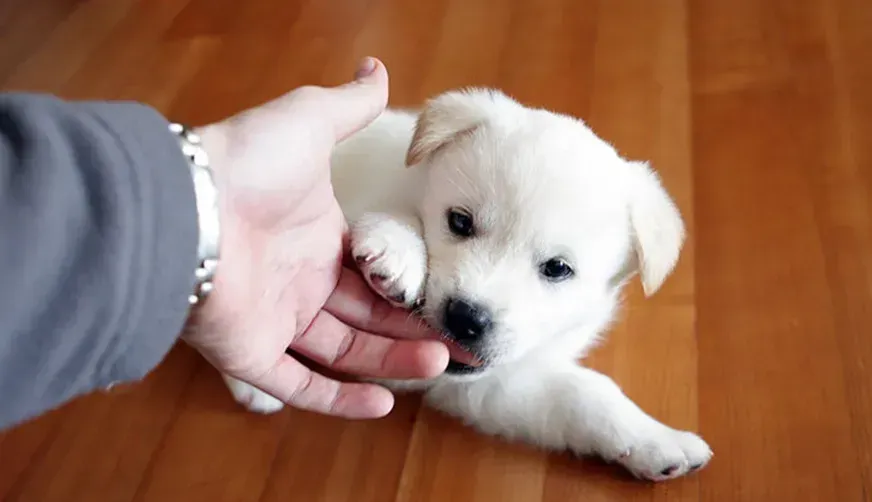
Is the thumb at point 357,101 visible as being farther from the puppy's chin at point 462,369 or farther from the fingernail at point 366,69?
the puppy's chin at point 462,369

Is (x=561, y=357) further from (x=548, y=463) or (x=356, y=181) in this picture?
(x=356, y=181)

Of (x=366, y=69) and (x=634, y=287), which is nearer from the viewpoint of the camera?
(x=366, y=69)

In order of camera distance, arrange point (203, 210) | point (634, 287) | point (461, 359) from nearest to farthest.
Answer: point (203, 210)
point (461, 359)
point (634, 287)

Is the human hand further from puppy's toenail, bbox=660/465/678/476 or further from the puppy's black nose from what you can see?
puppy's toenail, bbox=660/465/678/476

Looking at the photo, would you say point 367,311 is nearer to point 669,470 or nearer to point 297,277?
point 297,277

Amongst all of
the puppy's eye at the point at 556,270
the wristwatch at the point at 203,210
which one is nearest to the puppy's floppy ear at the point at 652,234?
the puppy's eye at the point at 556,270

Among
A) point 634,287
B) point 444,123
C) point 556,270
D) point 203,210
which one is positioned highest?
point 203,210

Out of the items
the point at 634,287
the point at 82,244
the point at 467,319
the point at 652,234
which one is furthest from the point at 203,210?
the point at 634,287

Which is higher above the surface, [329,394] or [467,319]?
[467,319]
